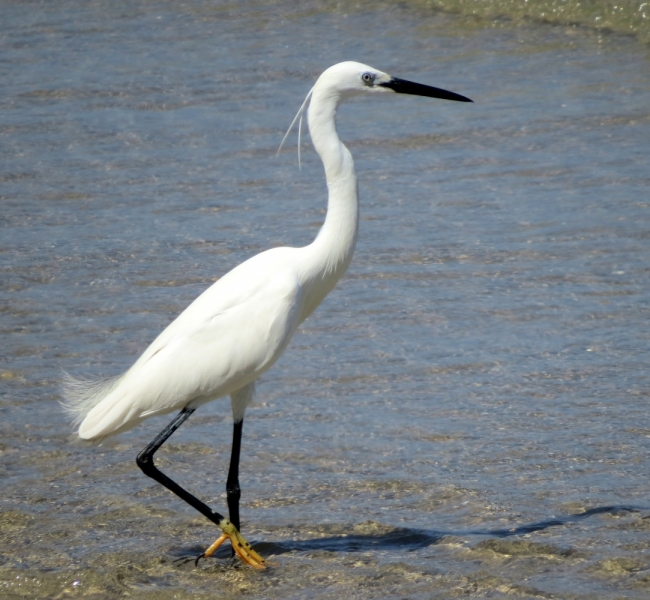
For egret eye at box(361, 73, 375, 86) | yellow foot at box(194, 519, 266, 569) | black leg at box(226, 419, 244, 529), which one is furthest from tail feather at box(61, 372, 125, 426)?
egret eye at box(361, 73, 375, 86)

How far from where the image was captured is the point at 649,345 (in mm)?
5699

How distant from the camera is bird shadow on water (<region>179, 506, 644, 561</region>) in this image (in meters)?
4.18

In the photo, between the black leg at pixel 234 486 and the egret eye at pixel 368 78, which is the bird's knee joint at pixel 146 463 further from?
the egret eye at pixel 368 78

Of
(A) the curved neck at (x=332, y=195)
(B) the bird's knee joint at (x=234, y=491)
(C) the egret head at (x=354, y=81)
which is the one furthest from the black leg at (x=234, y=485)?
(C) the egret head at (x=354, y=81)

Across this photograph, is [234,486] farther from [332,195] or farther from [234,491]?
[332,195]

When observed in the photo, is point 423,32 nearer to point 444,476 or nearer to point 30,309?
point 30,309

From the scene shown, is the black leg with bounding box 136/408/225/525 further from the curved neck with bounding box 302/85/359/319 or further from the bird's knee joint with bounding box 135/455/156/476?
the curved neck with bounding box 302/85/359/319

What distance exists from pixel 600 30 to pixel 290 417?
8247 millimetres

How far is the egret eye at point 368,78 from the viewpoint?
4.43 meters

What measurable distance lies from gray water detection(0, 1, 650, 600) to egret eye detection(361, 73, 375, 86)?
1618mm

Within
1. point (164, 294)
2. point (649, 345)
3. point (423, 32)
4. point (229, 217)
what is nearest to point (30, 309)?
point (164, 294)

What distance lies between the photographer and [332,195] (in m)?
4.38

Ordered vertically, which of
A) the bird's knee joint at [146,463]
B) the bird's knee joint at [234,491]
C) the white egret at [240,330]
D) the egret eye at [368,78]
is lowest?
the bird's knee joint at [234,491]

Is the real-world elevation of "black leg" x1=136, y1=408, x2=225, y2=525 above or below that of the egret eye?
below
